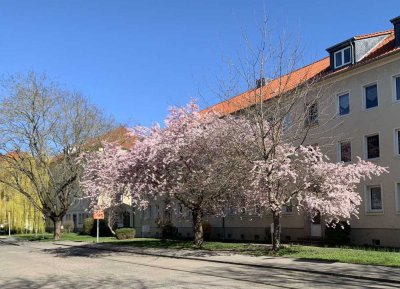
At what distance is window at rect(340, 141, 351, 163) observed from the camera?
2699cm

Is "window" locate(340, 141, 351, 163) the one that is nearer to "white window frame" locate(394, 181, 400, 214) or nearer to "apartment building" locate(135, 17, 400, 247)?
"apartment building" locate(135, 17, 400, 247)

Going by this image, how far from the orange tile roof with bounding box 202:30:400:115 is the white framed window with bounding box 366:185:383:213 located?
21.4 ft

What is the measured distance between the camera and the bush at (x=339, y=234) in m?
25.6

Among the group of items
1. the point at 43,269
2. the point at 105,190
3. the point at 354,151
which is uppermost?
the point at 354,151

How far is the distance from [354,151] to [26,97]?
86.3 ft

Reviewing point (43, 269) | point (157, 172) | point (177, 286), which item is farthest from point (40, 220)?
point (177, 286)

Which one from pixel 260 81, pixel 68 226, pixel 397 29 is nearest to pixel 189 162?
pixel 260 81

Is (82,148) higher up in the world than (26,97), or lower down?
lower down

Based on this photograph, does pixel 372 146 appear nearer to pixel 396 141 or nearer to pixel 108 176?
Result: pixel 396 141

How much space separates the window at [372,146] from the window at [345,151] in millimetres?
1225

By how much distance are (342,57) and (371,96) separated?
3670 millimetres

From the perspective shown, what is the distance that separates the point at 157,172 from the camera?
24.2 metres

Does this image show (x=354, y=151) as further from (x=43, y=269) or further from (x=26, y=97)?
(x=26, y=97)

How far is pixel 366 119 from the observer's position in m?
25.8
